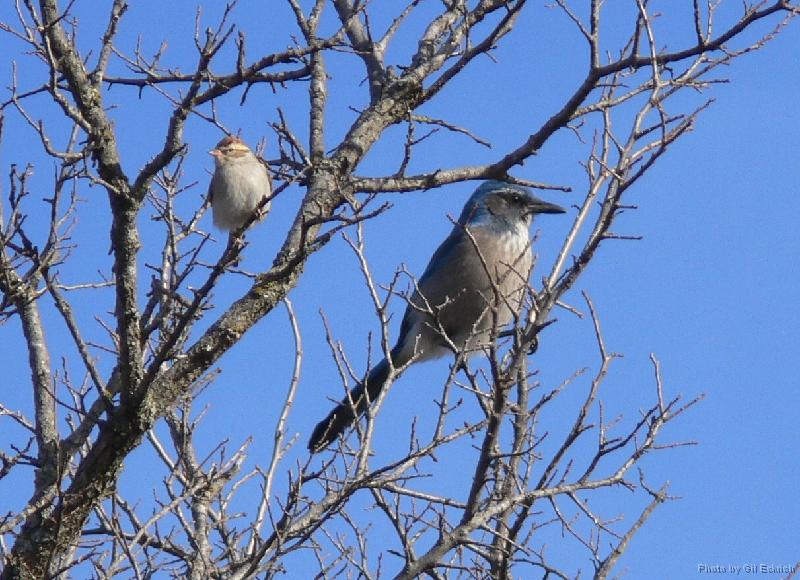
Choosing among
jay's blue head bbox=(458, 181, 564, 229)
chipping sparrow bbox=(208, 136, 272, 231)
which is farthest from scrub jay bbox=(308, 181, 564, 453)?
chipping sparrow bbox=(208, 136, 272, 231)

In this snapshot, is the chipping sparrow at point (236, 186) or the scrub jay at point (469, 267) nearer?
the chipping sparrow at point (236, 186)

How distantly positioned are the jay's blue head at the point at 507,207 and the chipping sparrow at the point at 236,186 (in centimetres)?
133

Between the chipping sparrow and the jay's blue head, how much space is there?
1326 mm

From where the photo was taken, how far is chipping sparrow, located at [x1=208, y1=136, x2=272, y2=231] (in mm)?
6367

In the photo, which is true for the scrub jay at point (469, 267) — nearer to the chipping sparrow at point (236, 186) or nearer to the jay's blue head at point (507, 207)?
the jay's blue head at point (507, 207)

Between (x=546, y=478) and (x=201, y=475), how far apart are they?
1.45 m

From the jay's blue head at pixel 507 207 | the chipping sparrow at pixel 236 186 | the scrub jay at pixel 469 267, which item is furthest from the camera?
the jay's blue head at pixel 507 207

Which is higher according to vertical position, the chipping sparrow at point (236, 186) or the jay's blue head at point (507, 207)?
the jay's blue head at point (507, 207)

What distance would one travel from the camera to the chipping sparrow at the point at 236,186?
6367mm

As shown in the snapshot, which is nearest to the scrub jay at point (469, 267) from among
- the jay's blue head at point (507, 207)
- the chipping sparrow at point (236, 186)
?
the jay's blue head at point (507, 207)

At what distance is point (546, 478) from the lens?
391 cm

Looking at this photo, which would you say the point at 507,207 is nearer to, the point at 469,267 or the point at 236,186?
the point at 469,267

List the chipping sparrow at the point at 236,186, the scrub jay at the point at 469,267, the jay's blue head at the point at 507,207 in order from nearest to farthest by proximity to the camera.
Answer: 1. the chipping sparrow at the point at 236,186
2. the scrub jay at the point at 469,267
3. the jay's blue head at the point at 507,207

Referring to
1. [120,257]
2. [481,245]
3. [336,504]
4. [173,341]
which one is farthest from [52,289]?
[481,245]
